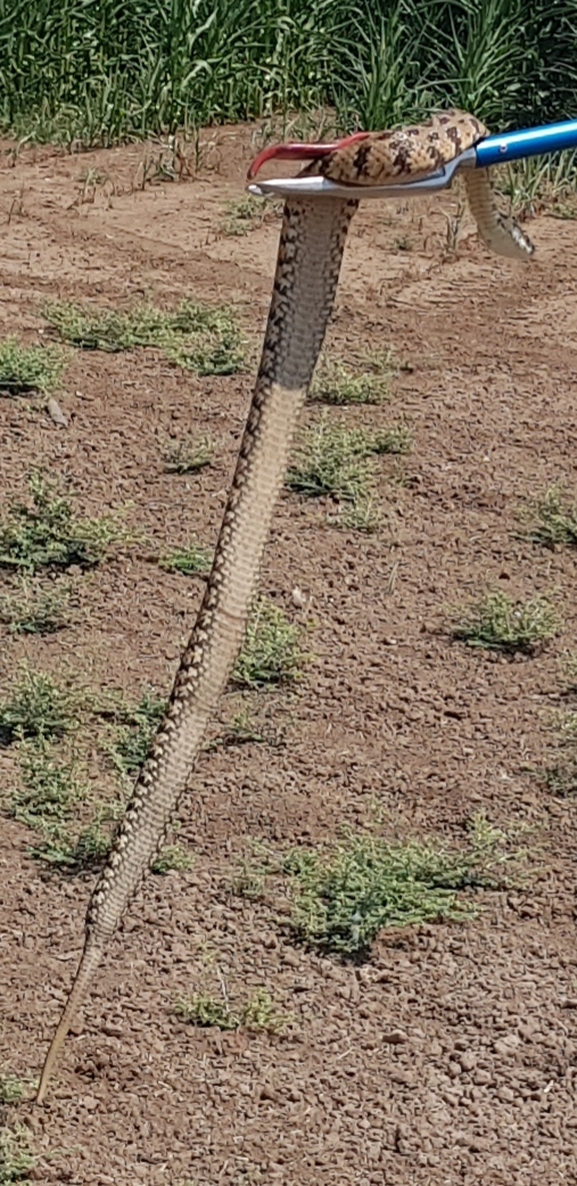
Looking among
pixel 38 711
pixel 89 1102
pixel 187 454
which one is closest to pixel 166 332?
pixel 187 454

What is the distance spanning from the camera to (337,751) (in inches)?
A: 190

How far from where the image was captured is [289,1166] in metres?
3.50

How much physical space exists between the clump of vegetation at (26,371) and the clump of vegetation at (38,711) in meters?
1.93

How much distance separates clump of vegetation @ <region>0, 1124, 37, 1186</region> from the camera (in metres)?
3.43

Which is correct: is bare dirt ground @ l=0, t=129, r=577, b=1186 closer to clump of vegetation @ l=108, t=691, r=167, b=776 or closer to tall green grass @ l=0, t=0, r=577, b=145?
clump of vegetation @ l=108, t=691, r=167, b=776

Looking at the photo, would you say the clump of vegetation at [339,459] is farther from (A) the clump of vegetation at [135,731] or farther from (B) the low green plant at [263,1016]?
(B) the low green plant at [263,1016]

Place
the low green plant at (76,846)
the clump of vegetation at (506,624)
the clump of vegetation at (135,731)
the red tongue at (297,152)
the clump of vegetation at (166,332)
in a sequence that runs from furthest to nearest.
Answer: the clump of vegetation at (166,332), the clump of vegetation at (506,624), the clump of vegetation at (135,731), the low green plant at (76,846), the red tongue at (297,152)

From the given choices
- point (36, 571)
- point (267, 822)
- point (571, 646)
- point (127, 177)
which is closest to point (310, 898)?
point (267, 822)

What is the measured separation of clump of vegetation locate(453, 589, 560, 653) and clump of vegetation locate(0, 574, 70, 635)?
40.5 inches

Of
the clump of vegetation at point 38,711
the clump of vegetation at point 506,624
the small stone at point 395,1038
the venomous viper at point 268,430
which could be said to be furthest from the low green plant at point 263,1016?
the clump of vegetation at point 506,624

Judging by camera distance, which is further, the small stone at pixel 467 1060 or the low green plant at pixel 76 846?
the low green plant at pixel 76 846

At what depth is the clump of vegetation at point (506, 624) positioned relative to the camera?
5.32 meters

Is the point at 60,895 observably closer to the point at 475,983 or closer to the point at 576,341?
the point at 475,983

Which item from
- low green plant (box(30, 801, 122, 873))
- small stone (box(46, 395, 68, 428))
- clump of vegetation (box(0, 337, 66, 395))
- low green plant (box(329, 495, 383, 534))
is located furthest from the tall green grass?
low green plant (box(30, 801, 122, 873))
